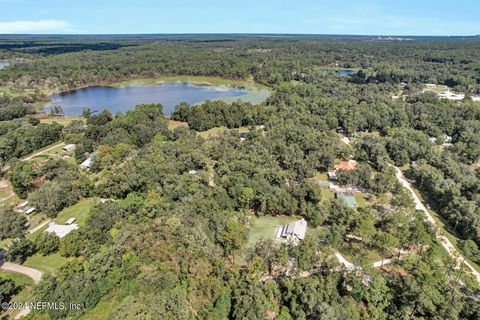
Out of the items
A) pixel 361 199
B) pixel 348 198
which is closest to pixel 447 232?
pixel 361 199

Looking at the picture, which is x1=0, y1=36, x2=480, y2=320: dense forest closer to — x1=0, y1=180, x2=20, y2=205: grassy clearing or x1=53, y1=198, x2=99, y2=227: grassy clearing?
x1=53, y1=198, x2=99, y2=227: grassy clearing

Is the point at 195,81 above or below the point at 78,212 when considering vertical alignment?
above

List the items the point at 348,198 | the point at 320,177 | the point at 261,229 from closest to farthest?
the point at 261,229
the point at 348,198
the point at 320,177

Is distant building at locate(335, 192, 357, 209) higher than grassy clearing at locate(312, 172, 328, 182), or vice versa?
distant building at locate(335, 192, 357, 209)

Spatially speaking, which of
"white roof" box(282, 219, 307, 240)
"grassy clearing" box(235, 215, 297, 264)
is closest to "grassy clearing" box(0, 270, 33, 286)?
"grassy clearing" box(235, 215, 297, 264)

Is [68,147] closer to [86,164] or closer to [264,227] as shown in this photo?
[86,164]
